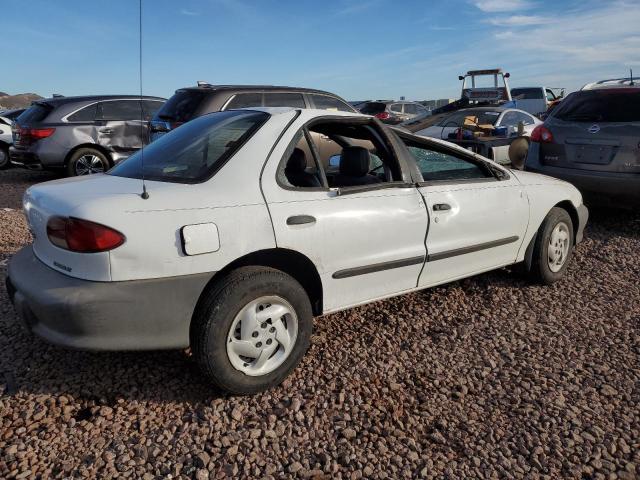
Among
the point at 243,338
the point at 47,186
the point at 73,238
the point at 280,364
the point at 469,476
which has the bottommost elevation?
the point at 469,476

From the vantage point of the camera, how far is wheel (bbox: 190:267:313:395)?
2.50m

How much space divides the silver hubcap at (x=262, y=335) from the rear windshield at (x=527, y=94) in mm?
20850

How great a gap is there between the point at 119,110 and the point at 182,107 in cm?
304

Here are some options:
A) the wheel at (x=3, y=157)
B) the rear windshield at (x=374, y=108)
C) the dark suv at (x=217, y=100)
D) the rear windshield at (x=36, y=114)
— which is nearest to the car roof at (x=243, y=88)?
the dark suv at (x=217, y=100)

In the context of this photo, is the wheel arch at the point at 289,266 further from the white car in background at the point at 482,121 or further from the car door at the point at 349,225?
the white car in background at the point at 482,121

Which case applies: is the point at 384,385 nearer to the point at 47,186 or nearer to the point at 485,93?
the point at 47,186

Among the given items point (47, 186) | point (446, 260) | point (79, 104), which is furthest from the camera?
point (79, 104)

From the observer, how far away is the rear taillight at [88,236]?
7.47ft

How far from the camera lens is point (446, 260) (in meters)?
3.55

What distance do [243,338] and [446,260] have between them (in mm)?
1598

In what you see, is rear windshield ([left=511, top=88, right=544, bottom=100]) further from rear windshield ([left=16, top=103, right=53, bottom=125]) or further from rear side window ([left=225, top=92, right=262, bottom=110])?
rear windshield ([left=16, top=103, right=53, bottom=125])

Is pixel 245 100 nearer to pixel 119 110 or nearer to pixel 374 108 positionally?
pixel 119 110

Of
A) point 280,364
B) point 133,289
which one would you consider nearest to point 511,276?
point 280,364

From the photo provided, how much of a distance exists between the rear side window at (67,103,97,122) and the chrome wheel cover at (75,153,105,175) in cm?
63
